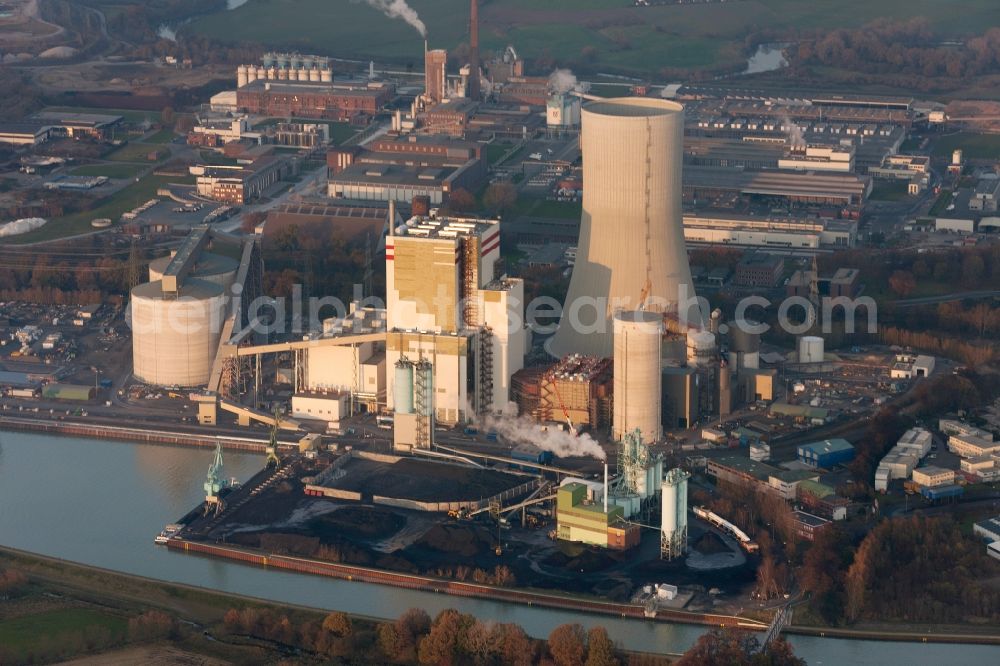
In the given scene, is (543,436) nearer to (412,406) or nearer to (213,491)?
(412,406)

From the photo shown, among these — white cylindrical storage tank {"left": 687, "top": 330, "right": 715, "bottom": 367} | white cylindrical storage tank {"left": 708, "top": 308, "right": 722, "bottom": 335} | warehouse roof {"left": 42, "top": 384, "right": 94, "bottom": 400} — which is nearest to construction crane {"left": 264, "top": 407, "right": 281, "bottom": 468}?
warehouse roof {"left": 42, "top": 384, "right": 94, "bottom": 400}

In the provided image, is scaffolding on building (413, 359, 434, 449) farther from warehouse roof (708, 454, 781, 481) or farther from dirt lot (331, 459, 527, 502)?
warehouse roof (708, 454, 781, 481)

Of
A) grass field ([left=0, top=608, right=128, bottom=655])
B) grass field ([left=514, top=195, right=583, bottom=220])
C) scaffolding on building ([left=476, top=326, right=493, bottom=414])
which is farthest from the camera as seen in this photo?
grass field ([left=514, top=195, right=583, bottom=220])

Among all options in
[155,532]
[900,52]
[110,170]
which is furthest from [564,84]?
[155,532]

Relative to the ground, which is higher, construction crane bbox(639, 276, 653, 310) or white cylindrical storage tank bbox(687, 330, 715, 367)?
construction crane bbox(639, 276, 653, 310)

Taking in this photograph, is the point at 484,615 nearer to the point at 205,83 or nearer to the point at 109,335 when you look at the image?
the point at 109,335

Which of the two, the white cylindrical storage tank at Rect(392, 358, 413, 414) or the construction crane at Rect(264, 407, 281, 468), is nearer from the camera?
the construction crane at Rect(264, 407, 281, 468)

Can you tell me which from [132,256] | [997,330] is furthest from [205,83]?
[997,330]
